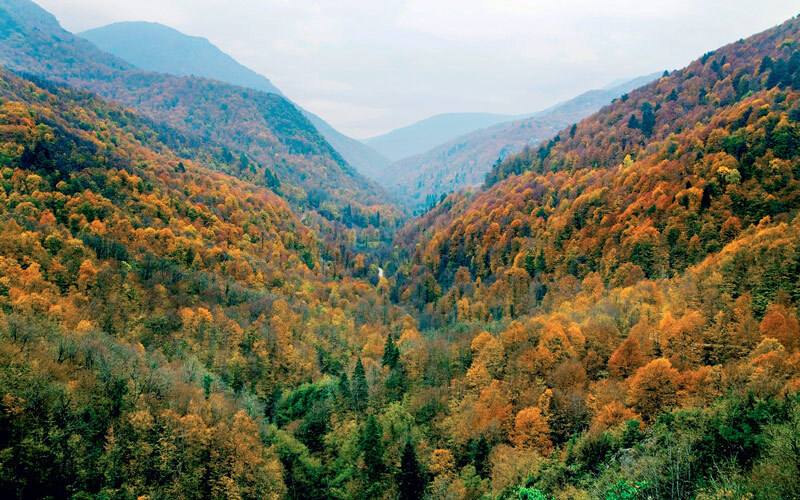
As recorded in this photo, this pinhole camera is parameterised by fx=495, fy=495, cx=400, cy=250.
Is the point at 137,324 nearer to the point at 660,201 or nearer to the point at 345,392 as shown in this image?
the point at 345,392

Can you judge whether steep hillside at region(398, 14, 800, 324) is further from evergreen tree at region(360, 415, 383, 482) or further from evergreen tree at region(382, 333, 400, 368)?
evergreen tree at region(360, 415, 383, 482)

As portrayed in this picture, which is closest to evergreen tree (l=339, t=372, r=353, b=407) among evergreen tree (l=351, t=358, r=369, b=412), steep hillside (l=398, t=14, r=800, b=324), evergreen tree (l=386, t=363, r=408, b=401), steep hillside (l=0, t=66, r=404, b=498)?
evergreen tree (l=351, t=358, r=369, b=412)

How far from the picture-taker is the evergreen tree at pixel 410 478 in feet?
209

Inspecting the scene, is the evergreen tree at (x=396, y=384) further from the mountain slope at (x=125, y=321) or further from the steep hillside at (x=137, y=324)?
the mountain slope at (x=125, y=321)

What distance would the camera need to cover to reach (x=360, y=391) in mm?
84188

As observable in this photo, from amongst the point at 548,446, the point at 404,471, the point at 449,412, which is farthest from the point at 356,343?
the point at 548,446

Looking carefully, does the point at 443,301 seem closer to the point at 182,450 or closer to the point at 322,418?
the point at 322,418

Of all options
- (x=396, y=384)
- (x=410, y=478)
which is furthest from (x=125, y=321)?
(x=410, y=478)

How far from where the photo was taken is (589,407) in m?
61.2

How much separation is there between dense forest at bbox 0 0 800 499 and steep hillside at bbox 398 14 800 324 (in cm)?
75

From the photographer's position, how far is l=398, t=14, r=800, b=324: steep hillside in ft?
331

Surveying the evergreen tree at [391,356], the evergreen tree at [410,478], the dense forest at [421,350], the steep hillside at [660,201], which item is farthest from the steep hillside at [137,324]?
the steep hillside at [660,201]

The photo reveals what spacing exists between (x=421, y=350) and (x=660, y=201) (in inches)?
2716

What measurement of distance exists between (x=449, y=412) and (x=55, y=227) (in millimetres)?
89010
